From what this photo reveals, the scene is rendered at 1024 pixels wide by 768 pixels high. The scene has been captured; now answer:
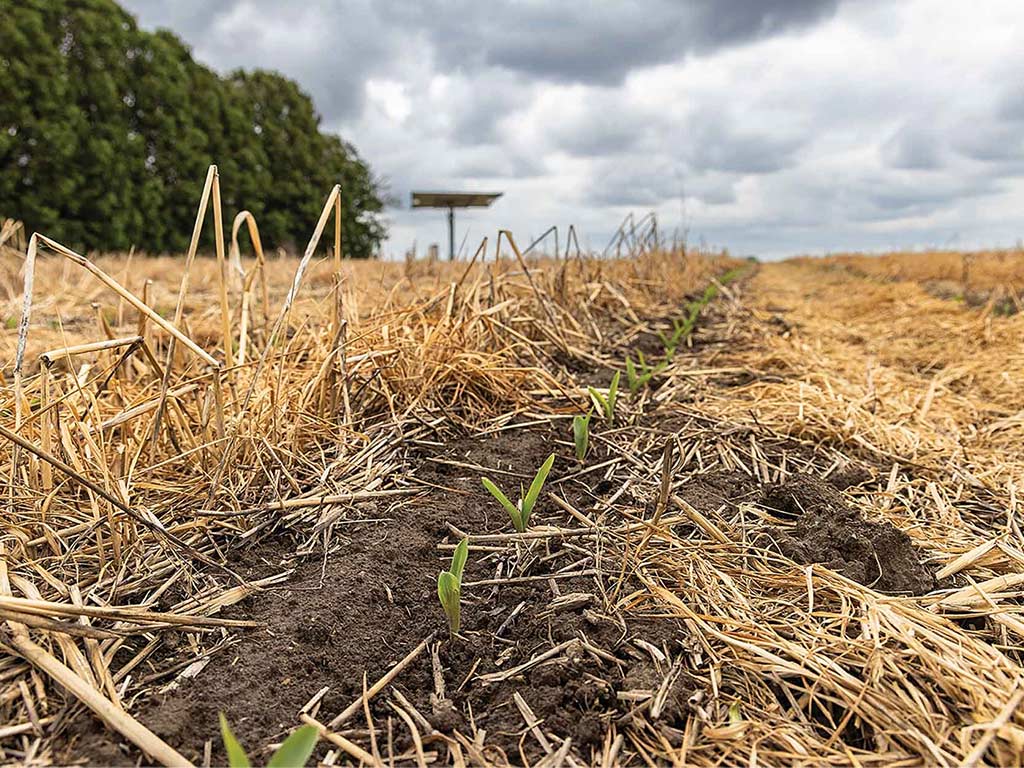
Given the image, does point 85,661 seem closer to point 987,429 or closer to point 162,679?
point 162,679

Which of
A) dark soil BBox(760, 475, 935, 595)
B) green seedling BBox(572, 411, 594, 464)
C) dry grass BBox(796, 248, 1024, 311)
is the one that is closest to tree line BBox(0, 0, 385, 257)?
dry grass BBox(796, 248, 1024, 311)

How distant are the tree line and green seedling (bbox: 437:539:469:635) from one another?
16119 millimetres

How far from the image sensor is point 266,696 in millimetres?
1170

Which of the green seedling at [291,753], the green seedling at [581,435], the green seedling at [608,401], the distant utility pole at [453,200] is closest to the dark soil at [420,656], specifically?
the green seedling at [291,753]

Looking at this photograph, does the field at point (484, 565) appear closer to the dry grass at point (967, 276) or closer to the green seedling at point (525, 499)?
the green seedling at point (525, 499)

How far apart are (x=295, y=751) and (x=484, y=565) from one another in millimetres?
687

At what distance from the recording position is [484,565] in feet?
5.05

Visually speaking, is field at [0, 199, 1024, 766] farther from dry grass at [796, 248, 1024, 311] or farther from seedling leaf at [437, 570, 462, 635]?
dry grass at [796, 248, 1024, 311]

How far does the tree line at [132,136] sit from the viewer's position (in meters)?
14.8

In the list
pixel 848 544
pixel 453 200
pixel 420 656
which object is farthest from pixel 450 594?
pixel 453 200

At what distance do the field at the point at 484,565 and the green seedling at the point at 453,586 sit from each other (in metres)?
0.07

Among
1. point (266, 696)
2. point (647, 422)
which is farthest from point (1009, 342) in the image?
point (266, 696)

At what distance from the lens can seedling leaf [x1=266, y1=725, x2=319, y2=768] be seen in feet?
2.88

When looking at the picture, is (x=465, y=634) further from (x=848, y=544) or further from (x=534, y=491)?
(x=848, y=544)
